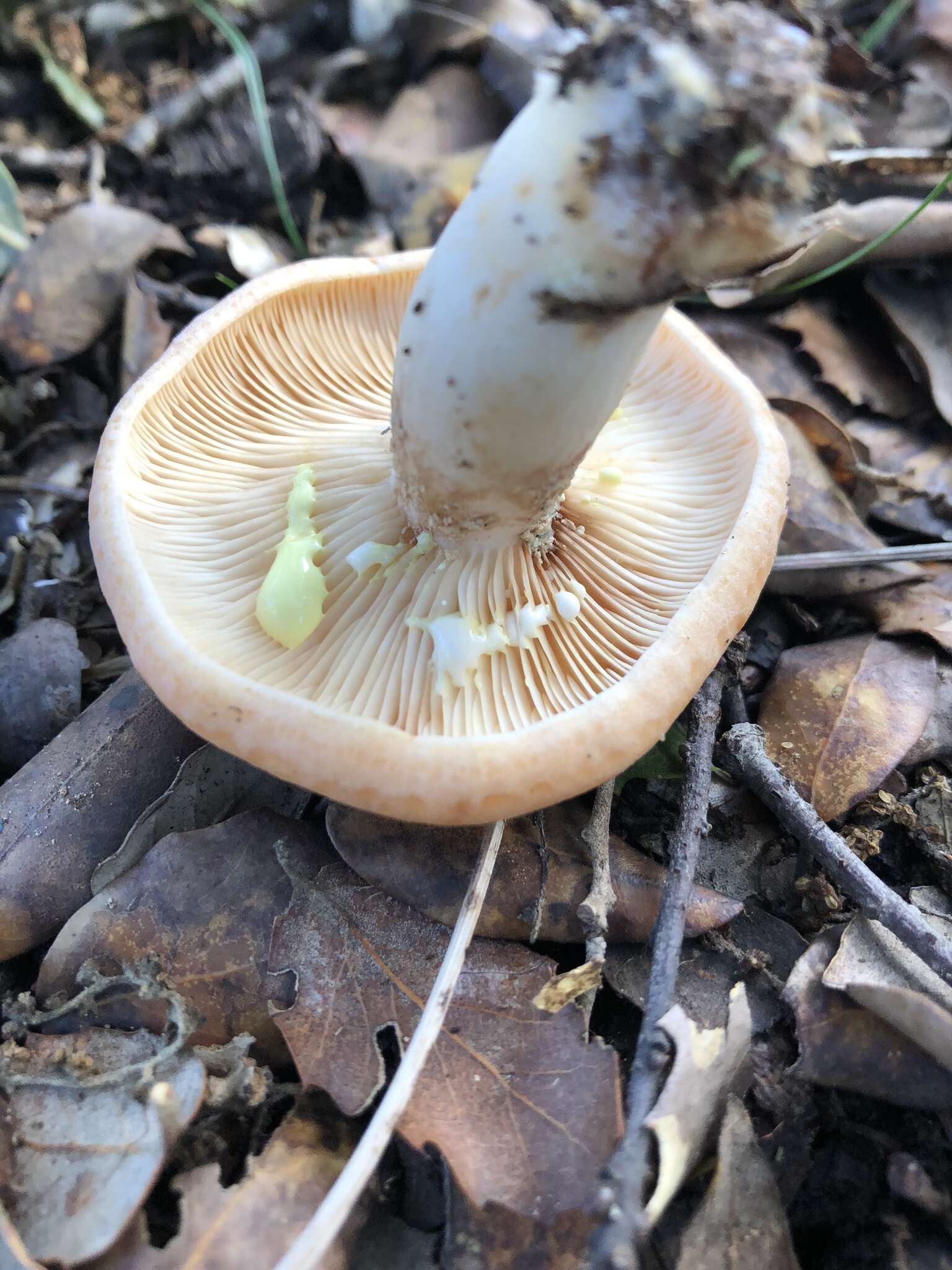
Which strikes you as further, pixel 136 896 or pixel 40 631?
pixel 40 631

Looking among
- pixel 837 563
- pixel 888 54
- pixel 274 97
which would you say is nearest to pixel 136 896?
pixel 837 563

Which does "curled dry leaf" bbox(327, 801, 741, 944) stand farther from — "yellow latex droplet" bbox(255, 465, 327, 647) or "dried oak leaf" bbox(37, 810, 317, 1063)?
"yellow latex droplet" bbox(255, 465, 327, 647)

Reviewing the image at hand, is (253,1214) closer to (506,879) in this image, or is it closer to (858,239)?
(506,879)

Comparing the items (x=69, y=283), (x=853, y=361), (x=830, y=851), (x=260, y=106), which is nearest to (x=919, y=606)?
(x=830, y=851)

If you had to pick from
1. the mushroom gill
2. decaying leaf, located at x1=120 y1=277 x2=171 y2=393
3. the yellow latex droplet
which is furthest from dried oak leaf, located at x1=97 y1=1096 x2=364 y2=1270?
decaying leaf, located at x1=120 y1=277 x2=171 y2=393

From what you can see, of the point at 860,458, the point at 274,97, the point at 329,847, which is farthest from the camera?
the point at 274,97

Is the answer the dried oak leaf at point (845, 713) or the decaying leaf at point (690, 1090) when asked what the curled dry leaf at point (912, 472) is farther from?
the decaying leaf at point (690, 1090)

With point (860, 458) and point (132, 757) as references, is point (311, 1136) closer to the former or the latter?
point (132, 757)

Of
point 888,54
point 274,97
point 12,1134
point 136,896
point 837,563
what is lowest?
point 12,1134
